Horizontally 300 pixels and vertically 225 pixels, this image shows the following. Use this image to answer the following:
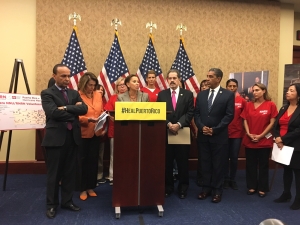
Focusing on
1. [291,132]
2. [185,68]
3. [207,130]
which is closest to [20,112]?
[207,130]

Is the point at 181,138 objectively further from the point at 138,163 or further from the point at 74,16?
the point at 74,16

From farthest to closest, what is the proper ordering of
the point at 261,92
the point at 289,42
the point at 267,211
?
the point at 289,42
the point at 261,92
the point at 267,211

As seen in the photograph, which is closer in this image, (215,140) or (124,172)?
(124,172)

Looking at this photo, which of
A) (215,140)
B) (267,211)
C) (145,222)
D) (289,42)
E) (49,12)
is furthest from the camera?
(289,42)

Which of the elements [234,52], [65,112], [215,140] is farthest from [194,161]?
[65,112]

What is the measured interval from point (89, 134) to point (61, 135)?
0.55 m

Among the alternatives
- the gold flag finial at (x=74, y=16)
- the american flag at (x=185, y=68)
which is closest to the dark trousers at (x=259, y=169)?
the american flag at (x=185, y=68)

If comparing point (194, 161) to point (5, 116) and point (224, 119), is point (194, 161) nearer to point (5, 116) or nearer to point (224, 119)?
point (224, 119)

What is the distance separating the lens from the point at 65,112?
2799 mm

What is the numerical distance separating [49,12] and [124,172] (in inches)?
133

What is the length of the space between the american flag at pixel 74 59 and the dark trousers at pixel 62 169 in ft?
5.60

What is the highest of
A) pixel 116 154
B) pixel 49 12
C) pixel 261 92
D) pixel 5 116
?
pixel 49 12

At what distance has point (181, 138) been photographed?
11.2 ft

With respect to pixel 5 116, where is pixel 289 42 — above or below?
above
